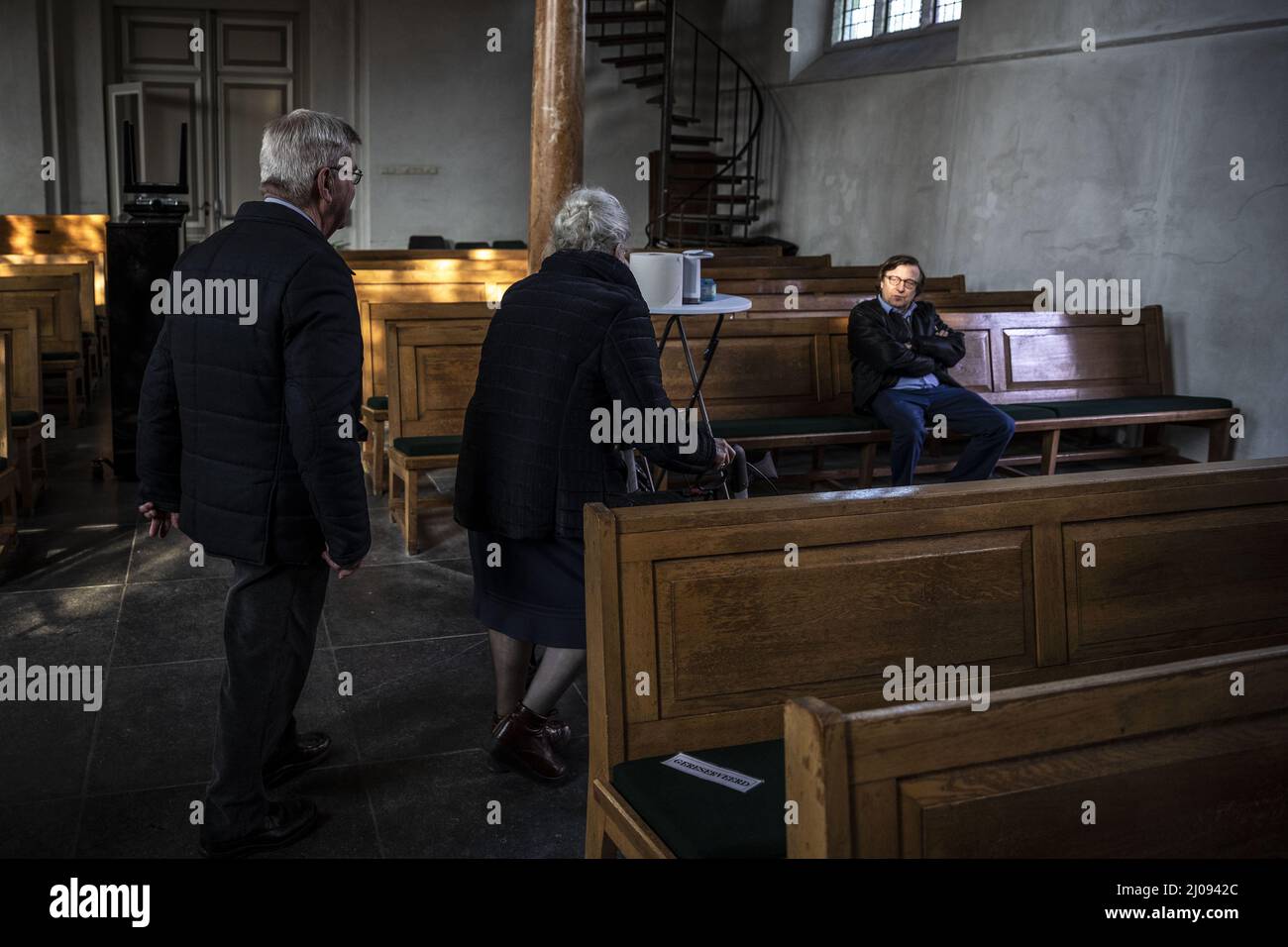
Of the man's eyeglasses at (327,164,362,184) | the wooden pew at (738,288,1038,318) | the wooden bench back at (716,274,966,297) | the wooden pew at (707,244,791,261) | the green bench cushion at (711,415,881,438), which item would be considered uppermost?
the wooden pew at (707,244,791,261)

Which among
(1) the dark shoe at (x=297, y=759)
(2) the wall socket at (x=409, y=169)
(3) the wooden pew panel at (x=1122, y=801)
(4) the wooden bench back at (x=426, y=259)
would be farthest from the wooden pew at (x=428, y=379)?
(2) the wall socket at (x=409, y=169)

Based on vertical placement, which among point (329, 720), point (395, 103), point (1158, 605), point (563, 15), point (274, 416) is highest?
point (395, 103)

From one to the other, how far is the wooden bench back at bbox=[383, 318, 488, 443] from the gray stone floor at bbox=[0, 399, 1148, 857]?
0.50 meters

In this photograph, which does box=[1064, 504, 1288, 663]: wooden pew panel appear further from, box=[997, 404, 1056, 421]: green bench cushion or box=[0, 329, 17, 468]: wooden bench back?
box=[0, 329, 17, 468]: wooden bench back

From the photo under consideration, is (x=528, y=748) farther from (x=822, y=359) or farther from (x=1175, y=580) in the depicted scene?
(x=822, y=359)

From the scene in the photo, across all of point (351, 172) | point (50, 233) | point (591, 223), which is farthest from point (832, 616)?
point (50, 233)

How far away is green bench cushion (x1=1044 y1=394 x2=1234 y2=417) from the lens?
237 inches

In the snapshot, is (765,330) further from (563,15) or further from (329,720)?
(329,720)

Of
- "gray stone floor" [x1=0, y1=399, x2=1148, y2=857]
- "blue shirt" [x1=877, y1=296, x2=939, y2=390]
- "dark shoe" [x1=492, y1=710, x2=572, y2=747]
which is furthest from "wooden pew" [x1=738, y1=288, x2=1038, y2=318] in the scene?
"dark shoe" [x1=492, y1=710, x2=572, y2=747]

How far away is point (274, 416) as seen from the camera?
2.36 m

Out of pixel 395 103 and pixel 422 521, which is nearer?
pixel 422 521

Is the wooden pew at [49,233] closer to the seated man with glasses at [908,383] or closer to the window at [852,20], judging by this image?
the window at [852,20]
